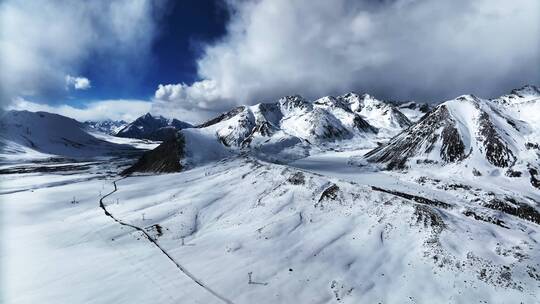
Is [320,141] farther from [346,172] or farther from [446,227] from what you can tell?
[446,227]

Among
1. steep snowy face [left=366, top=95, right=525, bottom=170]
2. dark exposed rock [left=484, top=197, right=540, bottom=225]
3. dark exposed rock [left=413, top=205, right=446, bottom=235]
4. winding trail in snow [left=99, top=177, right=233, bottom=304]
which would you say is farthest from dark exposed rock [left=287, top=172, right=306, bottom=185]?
steep snowy face [left=366, top=95, right=525, bottom=170]

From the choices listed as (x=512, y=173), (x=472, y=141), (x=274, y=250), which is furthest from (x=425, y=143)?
(x=274, y=250)

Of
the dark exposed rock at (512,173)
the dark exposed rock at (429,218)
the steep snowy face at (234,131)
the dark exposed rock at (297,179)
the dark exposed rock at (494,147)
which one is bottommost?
the dark exposed rock at (429,218)

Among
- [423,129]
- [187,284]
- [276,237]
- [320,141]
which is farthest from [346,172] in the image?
[320,141]

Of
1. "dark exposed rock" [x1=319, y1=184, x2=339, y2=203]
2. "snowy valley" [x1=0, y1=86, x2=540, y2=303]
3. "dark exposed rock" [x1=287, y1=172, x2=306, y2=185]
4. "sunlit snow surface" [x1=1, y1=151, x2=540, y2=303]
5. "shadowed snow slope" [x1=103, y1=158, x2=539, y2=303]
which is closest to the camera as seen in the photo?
"sunlit snow surface" [x1=1, y1=151, x2=540, y2=303]

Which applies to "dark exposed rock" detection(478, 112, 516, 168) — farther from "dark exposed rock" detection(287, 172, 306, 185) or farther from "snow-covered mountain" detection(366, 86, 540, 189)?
"dark exposed rock" detection(287, 172, 306, 185)

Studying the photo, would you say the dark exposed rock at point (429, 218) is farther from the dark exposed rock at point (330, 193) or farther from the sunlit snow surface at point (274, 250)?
the dark exposed rock at point (330, 193)

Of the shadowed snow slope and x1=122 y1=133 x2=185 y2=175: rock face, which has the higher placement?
x1=122 y1=133 x2=185 y2=175: rock face

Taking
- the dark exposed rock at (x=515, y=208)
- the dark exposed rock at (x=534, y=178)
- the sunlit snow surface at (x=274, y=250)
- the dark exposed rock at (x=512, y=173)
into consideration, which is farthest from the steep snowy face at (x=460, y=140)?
the sunlit snow surface at (x=274, y=250)
